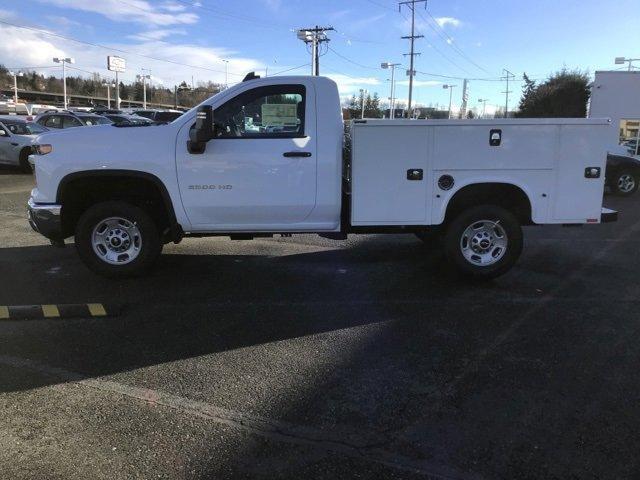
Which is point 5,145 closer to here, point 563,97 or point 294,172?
point 294,172

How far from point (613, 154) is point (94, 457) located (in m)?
15.5

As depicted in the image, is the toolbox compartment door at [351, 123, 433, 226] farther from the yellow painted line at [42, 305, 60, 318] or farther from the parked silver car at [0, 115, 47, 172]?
the parked silver car at [0, 115, 47, 172]

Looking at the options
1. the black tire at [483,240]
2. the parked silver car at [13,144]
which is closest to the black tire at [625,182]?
the black tire at [483,240]

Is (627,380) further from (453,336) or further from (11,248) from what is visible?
(11,248)

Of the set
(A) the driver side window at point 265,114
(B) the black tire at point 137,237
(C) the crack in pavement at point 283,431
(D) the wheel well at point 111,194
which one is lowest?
(C) the crack in pavement at point 283,431

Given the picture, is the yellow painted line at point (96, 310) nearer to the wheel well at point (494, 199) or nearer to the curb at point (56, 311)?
the curb at point (56, 311)

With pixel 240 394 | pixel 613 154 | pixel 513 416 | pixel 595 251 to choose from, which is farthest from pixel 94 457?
pixel 613 154

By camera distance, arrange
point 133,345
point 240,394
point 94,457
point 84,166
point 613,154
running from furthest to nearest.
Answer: point 613,154
point 84,166
point 133,345
point 240,394
point 94,457

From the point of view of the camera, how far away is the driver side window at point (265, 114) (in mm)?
5926

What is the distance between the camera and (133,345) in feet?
14.9

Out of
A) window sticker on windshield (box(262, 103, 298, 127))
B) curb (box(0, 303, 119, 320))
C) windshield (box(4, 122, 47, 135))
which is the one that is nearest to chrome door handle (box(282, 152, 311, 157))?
window sticker on windshield (box(262, 103, 298, 127))

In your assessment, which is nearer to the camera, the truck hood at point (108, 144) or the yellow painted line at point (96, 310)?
the yellow painted line at point (96, 310)

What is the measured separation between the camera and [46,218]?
6.01 m

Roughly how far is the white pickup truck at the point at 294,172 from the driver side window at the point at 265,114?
0.01 m
